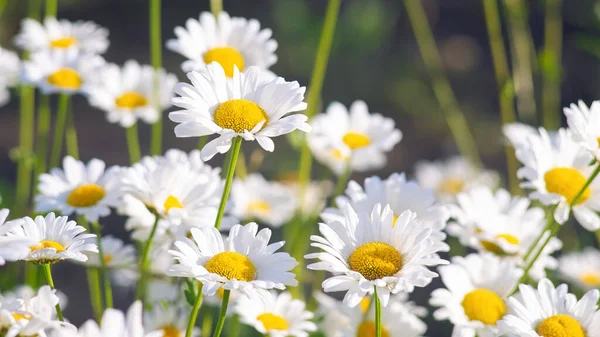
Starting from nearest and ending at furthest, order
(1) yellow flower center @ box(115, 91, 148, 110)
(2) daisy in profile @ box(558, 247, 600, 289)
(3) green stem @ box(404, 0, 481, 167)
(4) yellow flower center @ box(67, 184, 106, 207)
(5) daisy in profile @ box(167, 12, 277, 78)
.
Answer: (4) yellow flower center @ box(67, 184, 106, 207) → (5) daisy in profile @ box(167, 12, 277, 78) → (1) yellow flower center @ box(115, 91, 148, 110) → (2) daisy in profile @ box(558, 247, 600, 289) → (3) green stem @ box(404, 0, 481, 167)

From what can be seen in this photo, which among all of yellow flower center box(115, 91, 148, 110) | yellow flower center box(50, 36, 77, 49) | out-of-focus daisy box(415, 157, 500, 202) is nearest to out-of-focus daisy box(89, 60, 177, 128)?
yellow flower center box(115, 91, 148, 110)

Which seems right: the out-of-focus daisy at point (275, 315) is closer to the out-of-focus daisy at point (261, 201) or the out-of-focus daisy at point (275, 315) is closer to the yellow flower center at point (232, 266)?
the yellow flower center at point (232, 266)

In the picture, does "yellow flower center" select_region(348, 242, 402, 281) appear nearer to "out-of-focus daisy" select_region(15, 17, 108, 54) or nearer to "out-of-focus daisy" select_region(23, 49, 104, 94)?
"out-of-focus daisy" select_region(23, 49, 104, 94)

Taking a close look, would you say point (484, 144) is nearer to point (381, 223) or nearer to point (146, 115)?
→ point (146, 115)

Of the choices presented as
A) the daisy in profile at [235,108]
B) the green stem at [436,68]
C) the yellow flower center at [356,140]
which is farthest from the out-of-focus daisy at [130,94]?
the green stem at [436,68]

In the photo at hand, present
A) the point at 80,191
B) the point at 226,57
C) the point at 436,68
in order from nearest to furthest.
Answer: the point at 80,191
the point at 226,57
the point at 436,68

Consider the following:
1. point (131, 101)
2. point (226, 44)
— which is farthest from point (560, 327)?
point (131, 101)

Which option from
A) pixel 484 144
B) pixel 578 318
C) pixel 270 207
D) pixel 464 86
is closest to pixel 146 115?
pixel 270 207

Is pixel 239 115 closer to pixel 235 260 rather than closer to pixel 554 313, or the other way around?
pixel 235 260
